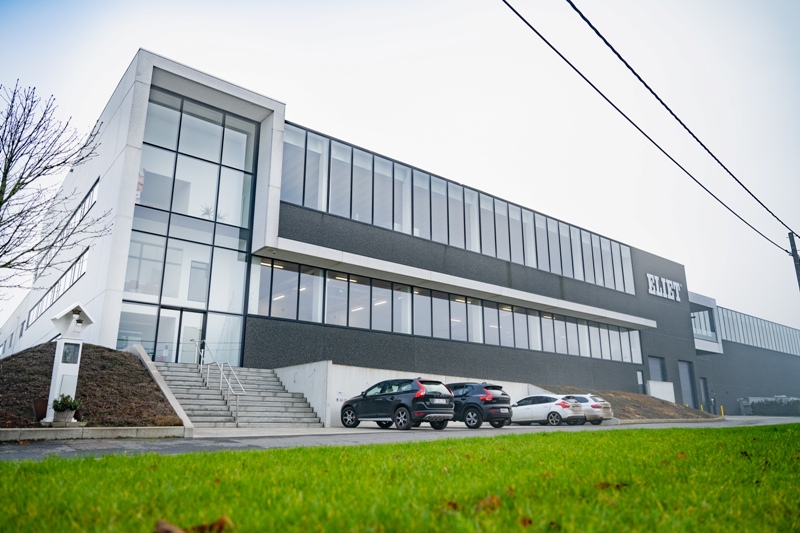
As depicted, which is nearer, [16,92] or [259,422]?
[16,92]

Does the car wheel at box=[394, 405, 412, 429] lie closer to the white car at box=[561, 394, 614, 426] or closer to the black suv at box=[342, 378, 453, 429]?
the black suv at box=[342, 378, 453, 429]

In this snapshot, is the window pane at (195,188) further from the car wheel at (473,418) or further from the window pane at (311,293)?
the car wheel at (473,418)

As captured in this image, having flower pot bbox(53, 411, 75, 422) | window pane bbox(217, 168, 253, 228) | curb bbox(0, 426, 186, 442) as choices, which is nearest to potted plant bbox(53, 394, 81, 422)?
flower pot bbox(53, 411, 75, 422)

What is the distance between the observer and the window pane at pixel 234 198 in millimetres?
25594

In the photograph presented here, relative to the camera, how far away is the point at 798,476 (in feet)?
18.9

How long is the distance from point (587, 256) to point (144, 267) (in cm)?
3050

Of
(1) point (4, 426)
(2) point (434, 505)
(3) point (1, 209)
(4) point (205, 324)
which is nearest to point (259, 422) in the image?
(4) point (205, 324)

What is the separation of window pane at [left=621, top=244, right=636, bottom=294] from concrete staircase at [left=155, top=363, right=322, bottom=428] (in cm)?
3126

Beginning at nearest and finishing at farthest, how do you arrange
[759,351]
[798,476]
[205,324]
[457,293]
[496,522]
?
[496,522]
[798,476]
[205,324]
[457,293]
[759,351]

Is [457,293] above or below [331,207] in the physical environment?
below

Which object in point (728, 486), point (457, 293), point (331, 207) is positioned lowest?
point (728, 486)

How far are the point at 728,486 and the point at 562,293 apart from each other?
33.7 meters

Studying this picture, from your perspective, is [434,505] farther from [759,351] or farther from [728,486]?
[759,351]

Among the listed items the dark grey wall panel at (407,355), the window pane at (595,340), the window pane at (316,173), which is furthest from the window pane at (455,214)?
the window pane at (595,340)
